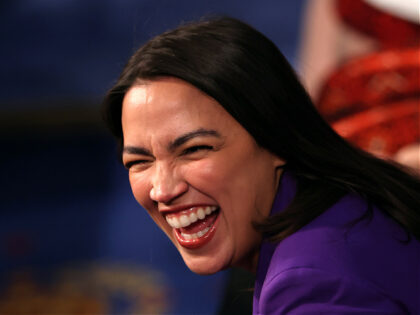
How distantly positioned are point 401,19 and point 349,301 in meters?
1.77

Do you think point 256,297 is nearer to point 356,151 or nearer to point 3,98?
point 356,151

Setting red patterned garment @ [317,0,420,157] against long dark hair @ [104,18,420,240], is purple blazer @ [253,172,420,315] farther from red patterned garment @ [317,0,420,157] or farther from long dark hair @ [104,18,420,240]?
red patterned garment @ [317,0,420,157]

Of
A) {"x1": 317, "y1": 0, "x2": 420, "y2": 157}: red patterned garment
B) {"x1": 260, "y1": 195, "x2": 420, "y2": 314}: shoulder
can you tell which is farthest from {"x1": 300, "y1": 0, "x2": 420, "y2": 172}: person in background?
{"x1": 260, "y1": 195, "x2": 420, "y2": 314}: shoulder

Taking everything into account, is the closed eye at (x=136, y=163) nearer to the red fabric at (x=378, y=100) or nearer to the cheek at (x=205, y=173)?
the cheek at (x=205, y=173)

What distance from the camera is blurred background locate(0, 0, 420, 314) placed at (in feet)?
10.1

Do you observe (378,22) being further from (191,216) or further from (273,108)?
(191,216)

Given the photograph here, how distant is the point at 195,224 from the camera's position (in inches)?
38.9

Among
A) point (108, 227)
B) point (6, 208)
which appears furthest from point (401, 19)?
point (6, 208)

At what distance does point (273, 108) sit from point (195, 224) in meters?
0.25

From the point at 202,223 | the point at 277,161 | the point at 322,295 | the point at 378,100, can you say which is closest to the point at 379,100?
the point at 378,100

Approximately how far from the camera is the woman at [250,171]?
2.92ft

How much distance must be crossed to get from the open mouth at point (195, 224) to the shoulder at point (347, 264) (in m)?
0.13

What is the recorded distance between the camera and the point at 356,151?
106 centimetres

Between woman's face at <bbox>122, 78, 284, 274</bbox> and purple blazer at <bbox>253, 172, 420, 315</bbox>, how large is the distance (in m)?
0.08
